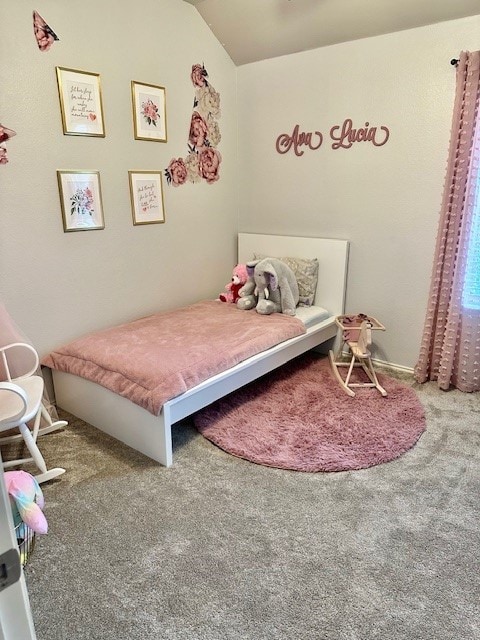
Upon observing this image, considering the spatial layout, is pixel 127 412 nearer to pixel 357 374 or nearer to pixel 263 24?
pixel 357 374

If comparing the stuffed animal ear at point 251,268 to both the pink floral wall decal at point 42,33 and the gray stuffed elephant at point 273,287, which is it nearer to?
the gray stuffed elephant at point 273,287

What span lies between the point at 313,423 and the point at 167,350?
0.92m

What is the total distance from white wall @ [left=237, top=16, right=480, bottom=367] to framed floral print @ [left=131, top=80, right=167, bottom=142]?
33.9 inches

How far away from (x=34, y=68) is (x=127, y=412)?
187cm

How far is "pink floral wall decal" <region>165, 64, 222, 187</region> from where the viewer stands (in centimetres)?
320

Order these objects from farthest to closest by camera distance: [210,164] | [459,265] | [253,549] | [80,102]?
[210,164]
[459,265]
[80,102]
[253,549]

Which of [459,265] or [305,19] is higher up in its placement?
[305,19]

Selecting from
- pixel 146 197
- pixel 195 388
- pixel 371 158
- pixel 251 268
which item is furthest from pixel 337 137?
pixel 195 388

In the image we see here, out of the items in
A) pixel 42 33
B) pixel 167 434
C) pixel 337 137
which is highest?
pixel 42 33

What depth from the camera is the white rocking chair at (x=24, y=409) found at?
5.86 feet

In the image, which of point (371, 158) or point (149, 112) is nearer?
point (149, 112)

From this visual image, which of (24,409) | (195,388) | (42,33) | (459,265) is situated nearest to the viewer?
(24,409)

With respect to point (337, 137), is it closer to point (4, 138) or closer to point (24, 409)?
point (4, 138)

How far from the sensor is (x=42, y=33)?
2303mm
